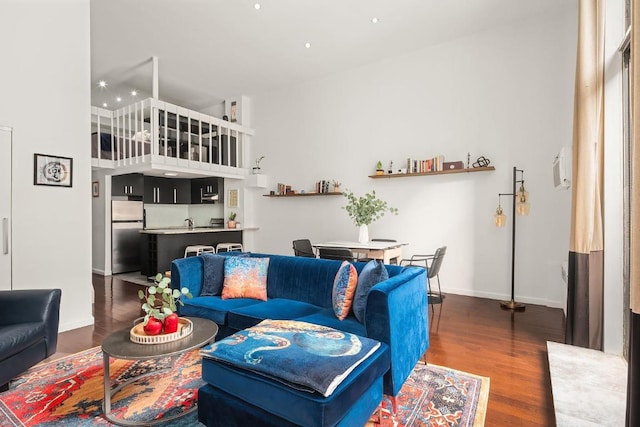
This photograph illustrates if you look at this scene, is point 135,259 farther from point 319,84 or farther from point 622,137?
point 622,137

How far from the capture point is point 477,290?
190 inches

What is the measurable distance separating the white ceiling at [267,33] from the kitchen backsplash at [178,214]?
2777mm

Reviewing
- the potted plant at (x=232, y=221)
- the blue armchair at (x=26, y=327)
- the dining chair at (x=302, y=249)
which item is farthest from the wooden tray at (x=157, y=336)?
the potted plant at (x=232, y=221)

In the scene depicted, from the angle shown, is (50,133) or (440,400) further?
(50,133)

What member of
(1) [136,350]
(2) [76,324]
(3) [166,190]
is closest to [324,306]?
(1) [136,350]

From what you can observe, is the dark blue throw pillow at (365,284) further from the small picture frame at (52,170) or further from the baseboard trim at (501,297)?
the small picture frame at (52,170)

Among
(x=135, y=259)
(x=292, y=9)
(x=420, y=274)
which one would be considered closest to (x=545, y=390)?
(x=420, y=274)

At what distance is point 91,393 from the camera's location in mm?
2221

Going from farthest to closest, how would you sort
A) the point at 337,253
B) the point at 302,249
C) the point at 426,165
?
the point at 426,165, the point at 302,249, the point at 337,253

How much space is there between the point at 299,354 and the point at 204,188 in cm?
698

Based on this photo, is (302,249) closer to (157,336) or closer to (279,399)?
(157,336)

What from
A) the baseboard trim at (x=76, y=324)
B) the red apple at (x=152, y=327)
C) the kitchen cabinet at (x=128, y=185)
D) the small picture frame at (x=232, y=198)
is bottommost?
the baseboard trim at (x=76, y=324)

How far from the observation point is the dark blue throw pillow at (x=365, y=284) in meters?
2.33

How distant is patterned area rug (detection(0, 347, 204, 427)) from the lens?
6.41 feet
